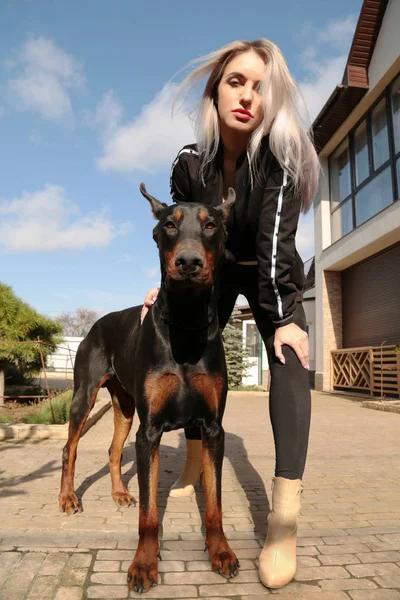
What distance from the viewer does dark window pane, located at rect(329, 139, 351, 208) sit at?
51.2ft

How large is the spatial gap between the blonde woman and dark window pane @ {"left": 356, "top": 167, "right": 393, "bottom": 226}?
10.9 metres

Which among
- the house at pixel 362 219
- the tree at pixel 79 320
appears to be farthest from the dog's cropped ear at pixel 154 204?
the tree at pixel 79 320

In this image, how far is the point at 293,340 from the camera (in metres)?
2.42

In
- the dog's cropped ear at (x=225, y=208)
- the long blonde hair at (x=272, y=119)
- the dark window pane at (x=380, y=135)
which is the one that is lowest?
the dog's cropped ear at (x=225, y=208)

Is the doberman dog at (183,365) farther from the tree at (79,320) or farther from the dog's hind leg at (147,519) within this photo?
the tree at (79,320)

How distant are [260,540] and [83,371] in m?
1.73

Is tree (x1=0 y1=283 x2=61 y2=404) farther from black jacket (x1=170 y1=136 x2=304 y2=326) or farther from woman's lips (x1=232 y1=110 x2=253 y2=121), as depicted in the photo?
woman's lips (x1=232 y1=110 x2=253 y2=121)

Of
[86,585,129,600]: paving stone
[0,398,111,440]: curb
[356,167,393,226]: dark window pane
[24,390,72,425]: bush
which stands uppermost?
[356,167,393,226]: dark window pane

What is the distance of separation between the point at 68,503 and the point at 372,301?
1253cm

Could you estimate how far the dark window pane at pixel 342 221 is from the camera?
1517 cm

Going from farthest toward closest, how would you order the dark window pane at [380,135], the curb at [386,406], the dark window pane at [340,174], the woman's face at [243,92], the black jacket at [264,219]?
the dark window pane at [340,174] < the dark window pane at [380,135] < the curb at [386,406] < the woman's face at [243,92] < the black jacket at [264,219]

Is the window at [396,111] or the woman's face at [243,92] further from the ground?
the window at [396,111]

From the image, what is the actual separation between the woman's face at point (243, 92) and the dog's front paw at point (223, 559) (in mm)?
2184

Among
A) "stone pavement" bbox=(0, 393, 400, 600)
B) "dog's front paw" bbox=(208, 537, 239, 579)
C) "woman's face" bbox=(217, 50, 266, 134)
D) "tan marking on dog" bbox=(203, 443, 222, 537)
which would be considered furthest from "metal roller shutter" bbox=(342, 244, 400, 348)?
"dog's front paw" bbox=(208, 537, 239, 579)
